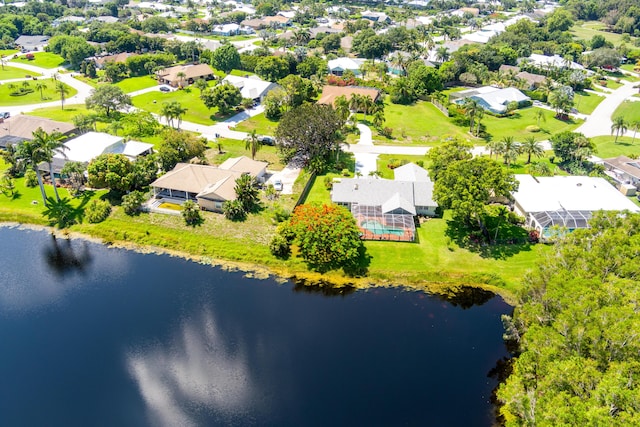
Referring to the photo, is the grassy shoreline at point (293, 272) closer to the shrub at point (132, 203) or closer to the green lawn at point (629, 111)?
the shrub at point (132, 203)

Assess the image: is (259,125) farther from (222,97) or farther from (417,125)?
(417,125)

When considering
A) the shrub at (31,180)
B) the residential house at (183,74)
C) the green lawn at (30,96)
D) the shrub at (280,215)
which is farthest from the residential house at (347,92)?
the green lawn at (30,96)

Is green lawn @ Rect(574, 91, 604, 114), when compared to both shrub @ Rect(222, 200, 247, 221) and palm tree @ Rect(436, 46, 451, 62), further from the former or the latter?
shrub @ Rect(222, 200, 247, 221)

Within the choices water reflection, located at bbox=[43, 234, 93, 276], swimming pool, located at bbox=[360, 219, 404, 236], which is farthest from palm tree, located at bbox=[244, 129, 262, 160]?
water reflection, located at bbox=[43, 234, 93, 276]

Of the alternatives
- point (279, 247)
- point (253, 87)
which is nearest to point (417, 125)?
point (253, 87)

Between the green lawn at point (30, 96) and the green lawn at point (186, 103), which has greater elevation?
the green lawn at point (30, 96)

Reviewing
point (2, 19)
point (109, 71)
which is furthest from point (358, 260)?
point (2, 19)
